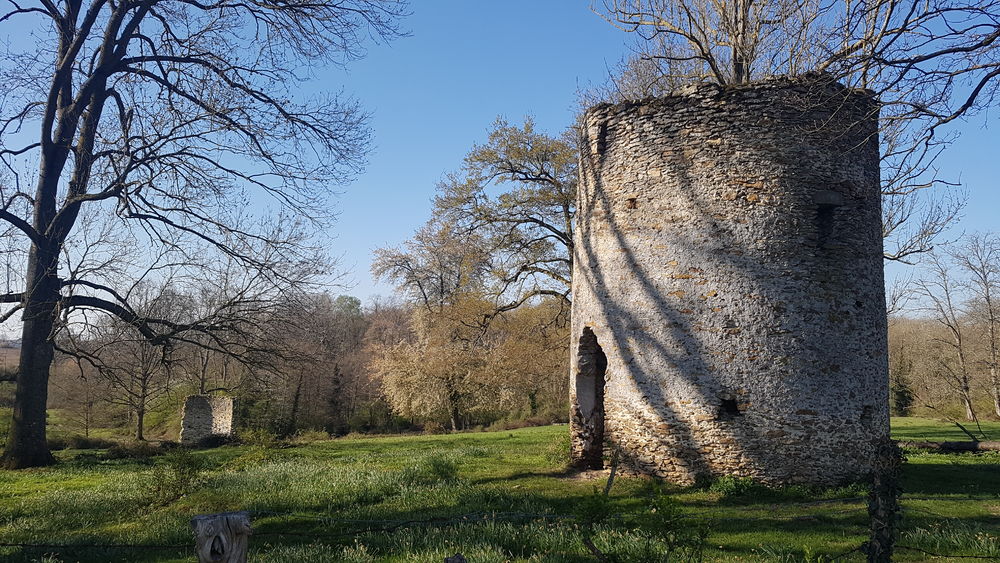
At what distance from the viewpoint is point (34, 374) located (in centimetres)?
1358

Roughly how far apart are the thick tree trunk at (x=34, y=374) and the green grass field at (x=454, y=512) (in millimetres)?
877

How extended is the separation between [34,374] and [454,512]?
11.3 meters

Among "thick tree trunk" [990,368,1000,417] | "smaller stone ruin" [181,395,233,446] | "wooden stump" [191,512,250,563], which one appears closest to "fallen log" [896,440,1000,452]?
"wooden stump" [191,512,250,563]

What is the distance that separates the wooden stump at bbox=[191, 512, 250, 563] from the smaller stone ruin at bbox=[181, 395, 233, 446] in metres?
18.9

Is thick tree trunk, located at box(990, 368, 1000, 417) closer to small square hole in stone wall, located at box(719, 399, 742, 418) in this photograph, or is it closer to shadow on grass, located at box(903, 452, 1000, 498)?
shadow on grass, located at box(903, 452, 1000, 498)

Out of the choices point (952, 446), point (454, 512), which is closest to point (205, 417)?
point (454, 512)

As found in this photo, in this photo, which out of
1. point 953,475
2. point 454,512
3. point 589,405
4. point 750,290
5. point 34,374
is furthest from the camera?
point 34,374

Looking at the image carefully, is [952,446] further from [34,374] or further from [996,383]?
[34,374]

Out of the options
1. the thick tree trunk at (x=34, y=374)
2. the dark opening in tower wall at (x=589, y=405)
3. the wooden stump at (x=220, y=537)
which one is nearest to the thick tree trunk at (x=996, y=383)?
the dark opening in tower wall at (x=589, y=405)

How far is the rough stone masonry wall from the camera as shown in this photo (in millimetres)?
9156

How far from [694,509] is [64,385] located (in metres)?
30.5

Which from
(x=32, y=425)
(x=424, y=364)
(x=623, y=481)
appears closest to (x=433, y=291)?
(x=424, y=364)

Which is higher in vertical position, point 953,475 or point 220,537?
point 220,537

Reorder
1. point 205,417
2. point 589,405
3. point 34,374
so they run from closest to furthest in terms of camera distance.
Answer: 1. point 589,405
2. point 34,374
3. point 205,417
